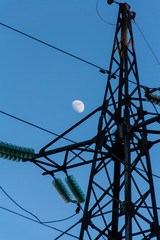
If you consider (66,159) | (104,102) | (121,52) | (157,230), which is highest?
(121,52)

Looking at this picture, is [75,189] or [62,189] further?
[62,189]

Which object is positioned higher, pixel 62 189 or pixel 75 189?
pixel 62 189

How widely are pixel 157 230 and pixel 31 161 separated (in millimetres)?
4771

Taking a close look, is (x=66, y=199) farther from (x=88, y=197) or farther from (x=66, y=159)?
(x=88, y=197)

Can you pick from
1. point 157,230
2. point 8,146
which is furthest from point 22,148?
point 157,230

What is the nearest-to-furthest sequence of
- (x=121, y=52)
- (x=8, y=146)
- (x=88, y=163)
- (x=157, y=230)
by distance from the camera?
(x=157, y=230)
(x=8, y=146)
(x=88, y=163)
(x=121, y=52)

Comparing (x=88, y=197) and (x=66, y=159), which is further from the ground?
(x=66, y=159)

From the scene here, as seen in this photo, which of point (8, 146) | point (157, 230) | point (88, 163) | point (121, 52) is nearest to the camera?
point (157, 230)

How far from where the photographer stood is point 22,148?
47.1 ft

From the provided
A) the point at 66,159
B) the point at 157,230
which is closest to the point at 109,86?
the point at 66,159

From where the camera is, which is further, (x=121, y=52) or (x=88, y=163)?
(x=121, y=52)

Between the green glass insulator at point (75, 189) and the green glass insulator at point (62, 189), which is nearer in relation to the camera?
the green glass insulator at point (75, 189)

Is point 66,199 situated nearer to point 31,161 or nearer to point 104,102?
point 31,161

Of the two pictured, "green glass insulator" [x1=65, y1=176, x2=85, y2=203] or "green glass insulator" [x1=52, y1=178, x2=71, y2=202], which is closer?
"green glass insulator" [x1=65, y1=176, x2=85, y2=203]
